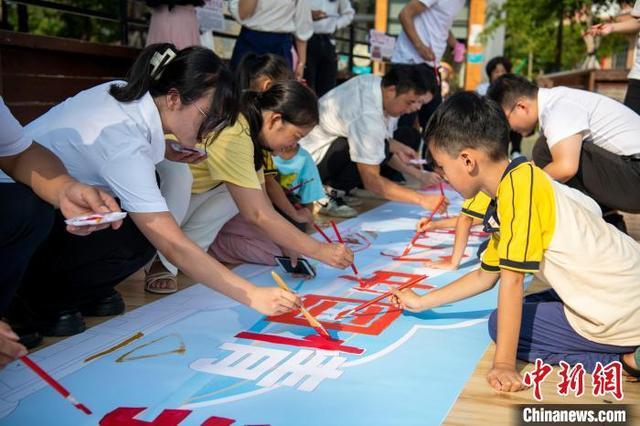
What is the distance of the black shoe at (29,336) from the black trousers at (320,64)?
3.07m

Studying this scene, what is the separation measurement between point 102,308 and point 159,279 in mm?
312

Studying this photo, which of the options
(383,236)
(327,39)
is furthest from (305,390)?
(327,39)

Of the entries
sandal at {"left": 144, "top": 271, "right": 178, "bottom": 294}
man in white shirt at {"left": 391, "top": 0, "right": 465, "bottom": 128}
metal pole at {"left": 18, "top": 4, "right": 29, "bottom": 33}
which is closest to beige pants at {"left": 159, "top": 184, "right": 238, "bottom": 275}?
sandal at {"left": 144, "top": 271, "right": 178, "bottom": 294}

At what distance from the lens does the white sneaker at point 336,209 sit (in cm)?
381

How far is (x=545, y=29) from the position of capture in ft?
41.5

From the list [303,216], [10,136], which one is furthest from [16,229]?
[303,216]

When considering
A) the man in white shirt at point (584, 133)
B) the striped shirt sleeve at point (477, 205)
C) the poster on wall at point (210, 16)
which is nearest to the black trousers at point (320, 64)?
the poster on wall at point (210, 16)

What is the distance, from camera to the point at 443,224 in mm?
2902

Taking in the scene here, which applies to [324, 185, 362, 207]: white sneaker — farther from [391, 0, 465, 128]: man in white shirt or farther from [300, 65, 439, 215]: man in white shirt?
[391, 0, 465, 128]: man in white shirt

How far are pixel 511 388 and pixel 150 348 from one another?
90 centimetres

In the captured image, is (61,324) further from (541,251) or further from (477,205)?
(477,205)

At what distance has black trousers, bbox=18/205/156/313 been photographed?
1.91 m

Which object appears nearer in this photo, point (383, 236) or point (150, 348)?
point (150, 348)

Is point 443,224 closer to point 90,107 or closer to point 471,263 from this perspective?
point 471,263
